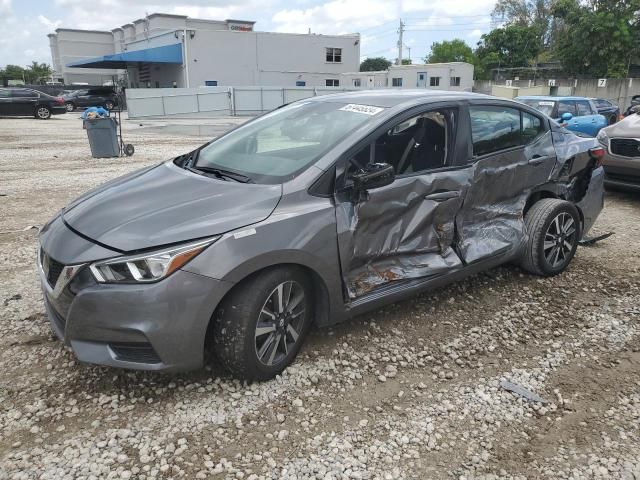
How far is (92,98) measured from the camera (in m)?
33.7

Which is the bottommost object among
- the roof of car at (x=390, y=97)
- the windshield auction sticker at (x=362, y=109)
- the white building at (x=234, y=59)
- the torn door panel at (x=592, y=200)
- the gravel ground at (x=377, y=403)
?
the gravel ground at (x=377, y=403)

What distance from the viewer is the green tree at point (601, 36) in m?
37.2

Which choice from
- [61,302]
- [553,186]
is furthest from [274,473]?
[553,186]

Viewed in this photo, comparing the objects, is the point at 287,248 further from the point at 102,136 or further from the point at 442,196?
the point at 102,136

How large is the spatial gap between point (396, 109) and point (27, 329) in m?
3.04

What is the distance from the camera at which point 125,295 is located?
2600mm

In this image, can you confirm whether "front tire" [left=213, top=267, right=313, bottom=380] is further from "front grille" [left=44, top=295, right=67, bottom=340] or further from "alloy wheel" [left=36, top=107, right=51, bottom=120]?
"alloy wheel" [left=36, top=107, right=51, bottom=120]

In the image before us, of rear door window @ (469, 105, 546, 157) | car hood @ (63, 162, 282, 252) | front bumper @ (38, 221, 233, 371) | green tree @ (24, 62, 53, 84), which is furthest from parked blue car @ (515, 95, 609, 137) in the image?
green tree @ (24, 62, 53, 84)

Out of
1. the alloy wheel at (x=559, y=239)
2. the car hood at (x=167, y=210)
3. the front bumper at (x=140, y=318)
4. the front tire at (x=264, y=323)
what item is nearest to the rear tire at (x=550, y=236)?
the alloy wheel at (x=559, y=239)

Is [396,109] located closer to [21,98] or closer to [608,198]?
[608,198]

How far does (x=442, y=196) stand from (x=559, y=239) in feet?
5.25

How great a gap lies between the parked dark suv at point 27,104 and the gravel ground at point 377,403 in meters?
24.8

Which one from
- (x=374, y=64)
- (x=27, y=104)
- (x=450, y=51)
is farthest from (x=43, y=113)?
(x=374, y=64)

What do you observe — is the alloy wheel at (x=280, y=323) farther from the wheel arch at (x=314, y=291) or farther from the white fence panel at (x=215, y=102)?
the white fence panel at (x=215, y=102)
